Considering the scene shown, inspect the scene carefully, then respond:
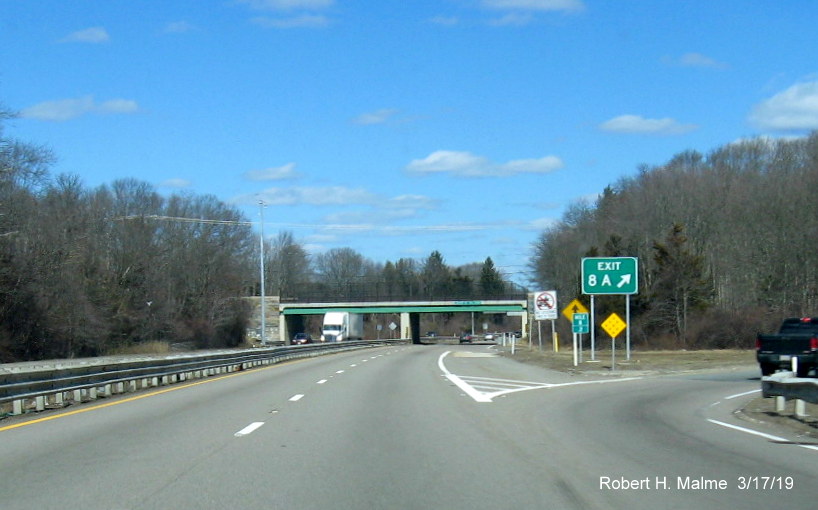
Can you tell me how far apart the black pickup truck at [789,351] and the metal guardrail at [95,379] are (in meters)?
18.2

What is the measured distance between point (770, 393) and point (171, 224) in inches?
3193

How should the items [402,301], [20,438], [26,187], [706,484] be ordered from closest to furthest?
1. [706,484]
2. [20,438]
3. [26,187]
4. [402,301]

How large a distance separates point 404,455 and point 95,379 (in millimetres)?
13306

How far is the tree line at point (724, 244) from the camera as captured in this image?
61281 millimetres

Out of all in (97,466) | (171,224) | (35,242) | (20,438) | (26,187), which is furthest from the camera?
(171,224)

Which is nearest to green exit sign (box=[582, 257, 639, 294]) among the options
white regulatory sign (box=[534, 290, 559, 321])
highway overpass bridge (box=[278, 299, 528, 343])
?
white regulatory sign (box=[534, 290, 559, 321])

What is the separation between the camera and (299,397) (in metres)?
21.8

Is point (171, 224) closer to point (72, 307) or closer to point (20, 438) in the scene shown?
point (72, 307)

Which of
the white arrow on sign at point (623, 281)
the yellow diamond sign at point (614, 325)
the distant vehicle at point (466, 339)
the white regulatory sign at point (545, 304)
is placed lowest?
the distant vehicle at point (466, 339)

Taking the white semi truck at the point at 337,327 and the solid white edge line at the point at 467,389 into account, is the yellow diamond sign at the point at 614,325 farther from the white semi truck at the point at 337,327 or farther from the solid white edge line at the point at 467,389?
the white semi truck at the point at 337,327

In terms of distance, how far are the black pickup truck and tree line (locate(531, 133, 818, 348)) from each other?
3201 cm

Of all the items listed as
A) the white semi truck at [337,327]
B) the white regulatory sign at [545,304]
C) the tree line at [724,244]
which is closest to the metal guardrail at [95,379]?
the white regulatory sign at [545,304]

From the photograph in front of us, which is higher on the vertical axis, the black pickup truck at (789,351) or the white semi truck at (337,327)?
the black pickup truck at (789,351)

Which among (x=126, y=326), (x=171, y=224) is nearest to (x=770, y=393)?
(x=126, y=326)
